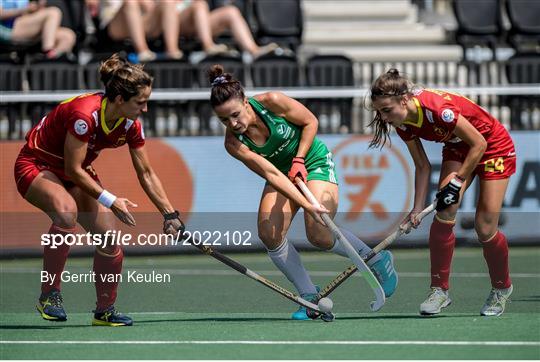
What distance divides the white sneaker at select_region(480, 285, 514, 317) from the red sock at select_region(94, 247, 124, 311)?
6.81ft

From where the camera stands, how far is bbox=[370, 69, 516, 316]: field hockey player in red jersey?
7469 millimetres

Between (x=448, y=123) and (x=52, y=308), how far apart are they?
2428 mm

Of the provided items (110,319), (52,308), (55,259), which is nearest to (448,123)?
(110,319)

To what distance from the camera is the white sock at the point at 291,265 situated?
7758mm

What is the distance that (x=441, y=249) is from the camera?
782cm

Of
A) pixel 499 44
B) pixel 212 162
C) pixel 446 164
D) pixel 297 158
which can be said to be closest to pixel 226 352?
pixel 297 158

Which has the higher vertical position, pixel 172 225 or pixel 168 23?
pixel 172 225

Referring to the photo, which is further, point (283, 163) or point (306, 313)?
point (283, 163)

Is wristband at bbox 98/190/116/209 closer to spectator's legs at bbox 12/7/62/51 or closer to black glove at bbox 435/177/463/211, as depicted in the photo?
black glove at bbox 435/177/463/211

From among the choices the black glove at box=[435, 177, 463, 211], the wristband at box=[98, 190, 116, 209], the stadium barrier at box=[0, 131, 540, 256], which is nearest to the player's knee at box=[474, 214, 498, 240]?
the black glove at box=[435, 177, 463, 211]

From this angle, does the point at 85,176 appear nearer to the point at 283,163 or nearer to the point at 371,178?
the point at 283,163

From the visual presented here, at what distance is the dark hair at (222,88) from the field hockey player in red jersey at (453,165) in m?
0.75

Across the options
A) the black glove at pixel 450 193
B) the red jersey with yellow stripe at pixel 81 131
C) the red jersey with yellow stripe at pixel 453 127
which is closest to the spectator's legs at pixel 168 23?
the red jersey with yellow stripe at pixel 81 131

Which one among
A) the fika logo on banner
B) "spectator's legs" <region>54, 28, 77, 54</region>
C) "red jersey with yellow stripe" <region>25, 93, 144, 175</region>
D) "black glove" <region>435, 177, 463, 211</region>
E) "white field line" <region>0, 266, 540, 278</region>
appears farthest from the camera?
"spectator's legs" <region>54, 28, 77, 54</region>
